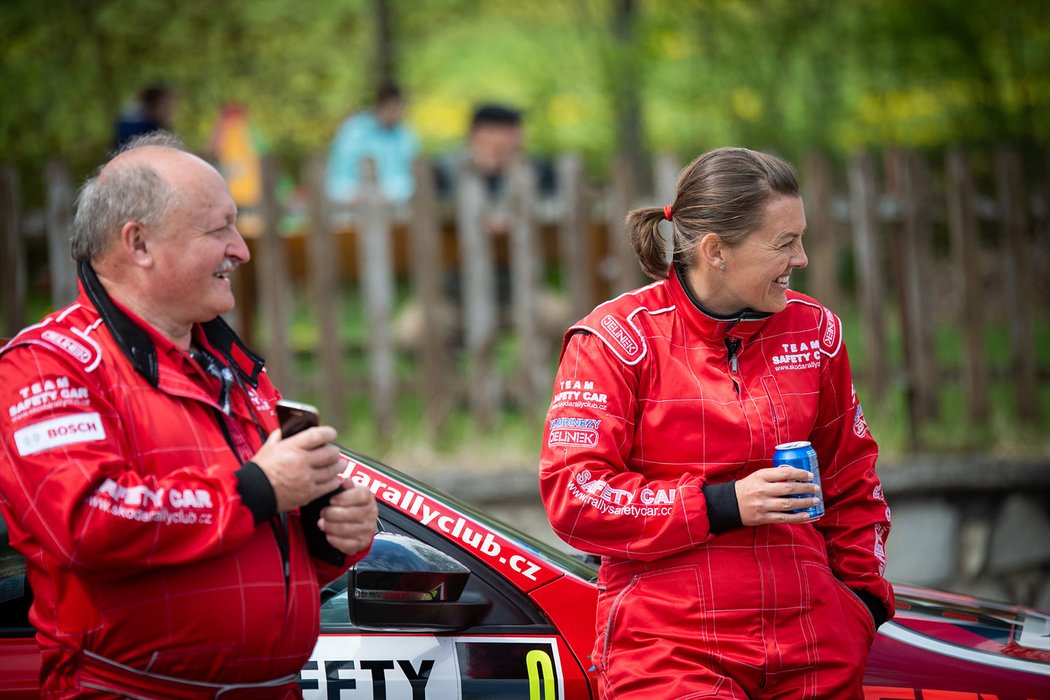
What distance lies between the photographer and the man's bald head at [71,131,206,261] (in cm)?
221

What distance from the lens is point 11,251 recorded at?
6434mm

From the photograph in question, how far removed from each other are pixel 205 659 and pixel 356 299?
11552 mm

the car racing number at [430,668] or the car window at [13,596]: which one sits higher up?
the car window at [13,596]

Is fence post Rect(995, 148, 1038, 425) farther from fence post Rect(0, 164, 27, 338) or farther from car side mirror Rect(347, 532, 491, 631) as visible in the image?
fence post Rect(0, 164, 27, 338)

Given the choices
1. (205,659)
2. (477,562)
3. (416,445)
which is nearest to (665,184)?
(416,445)

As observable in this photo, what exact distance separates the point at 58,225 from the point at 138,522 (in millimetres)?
4884

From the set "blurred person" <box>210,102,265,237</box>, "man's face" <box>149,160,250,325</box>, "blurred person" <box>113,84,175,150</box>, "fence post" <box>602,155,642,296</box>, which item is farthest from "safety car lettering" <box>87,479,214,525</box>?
"blurred person" <box>210,102,265,237</box>

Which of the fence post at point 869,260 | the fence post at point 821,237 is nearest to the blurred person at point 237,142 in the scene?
the fence post at point 821,237

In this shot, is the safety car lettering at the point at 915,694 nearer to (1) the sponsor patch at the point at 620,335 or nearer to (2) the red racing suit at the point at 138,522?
(1) the sponsor patch at the point at 620,335

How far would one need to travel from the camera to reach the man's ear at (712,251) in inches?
104

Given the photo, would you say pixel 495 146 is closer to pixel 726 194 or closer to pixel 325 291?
pixel 325 291

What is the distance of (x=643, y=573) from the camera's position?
8.39 ft

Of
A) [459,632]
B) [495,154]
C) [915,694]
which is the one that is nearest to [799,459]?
[915,694]

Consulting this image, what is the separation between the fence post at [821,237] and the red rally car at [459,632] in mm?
3862
